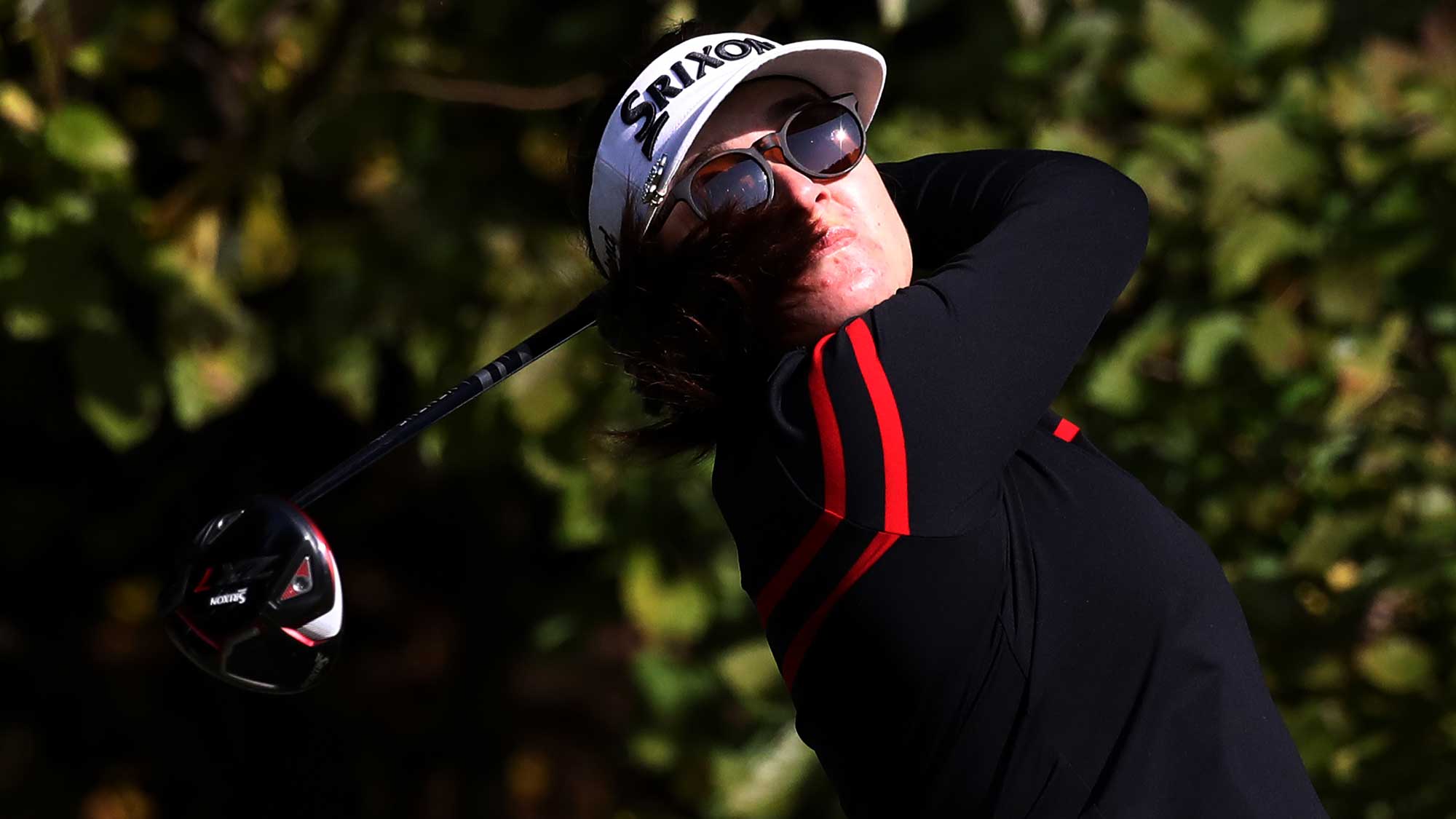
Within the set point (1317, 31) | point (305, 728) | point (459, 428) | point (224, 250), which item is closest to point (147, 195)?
point (224, 250)

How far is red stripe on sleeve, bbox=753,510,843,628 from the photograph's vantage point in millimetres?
1206

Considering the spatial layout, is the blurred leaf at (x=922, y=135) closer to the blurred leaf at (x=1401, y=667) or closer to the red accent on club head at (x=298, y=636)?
the blurred leaf at (x=1401, y=667)

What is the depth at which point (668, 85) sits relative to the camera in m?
1.40

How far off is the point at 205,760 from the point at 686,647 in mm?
1520

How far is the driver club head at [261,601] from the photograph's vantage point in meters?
1.42

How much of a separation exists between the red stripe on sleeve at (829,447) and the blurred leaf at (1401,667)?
5.19 ft

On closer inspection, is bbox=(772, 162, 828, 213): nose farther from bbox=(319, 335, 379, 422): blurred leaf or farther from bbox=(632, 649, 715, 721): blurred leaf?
bbox=(632, 649, 715, 721): blurred leaf

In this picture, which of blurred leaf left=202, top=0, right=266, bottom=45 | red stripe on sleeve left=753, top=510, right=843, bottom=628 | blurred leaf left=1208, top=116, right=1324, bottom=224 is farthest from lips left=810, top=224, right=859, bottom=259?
blurred leaf left=202, top=0, right=266, bottom=45

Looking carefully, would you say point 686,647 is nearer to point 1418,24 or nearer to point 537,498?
point 537,498

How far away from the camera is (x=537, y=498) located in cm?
357

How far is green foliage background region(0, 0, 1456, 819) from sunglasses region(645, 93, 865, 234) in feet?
3.42

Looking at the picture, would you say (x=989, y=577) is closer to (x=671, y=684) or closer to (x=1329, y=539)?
(x=1329, y=539)

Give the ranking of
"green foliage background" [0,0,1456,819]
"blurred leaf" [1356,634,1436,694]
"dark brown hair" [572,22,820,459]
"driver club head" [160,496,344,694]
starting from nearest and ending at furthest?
1. "dark brown hair" [572,22,820,459]
2. "driver club head" [160,496,344,694]
3. "blurred leaf" [1356,634,1436,694]
4. "green foliage background" [0,0,1456,819]

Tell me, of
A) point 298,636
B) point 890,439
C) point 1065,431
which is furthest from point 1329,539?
point 298,636
